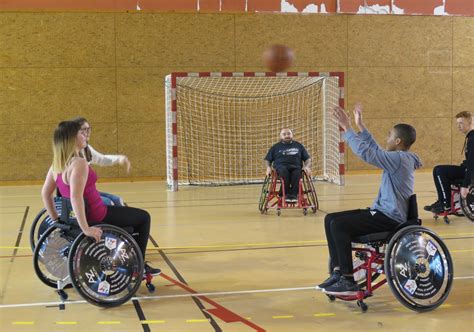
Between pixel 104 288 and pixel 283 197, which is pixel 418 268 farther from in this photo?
pixel 283 197

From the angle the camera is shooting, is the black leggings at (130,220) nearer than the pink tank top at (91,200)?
No

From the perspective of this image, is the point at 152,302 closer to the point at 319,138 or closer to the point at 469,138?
the point at 469,138

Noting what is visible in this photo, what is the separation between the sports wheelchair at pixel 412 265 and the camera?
12.3 feet

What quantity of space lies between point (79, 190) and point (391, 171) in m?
1.89

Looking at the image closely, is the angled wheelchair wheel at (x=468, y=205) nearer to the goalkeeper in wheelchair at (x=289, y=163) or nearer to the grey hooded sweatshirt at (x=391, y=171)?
the goalkeeper in wheelchair at (x=289, y=163)

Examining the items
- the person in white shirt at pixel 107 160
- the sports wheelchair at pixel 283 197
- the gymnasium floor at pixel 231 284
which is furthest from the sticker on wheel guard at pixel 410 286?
the sports wheelchair at pixel 283 197

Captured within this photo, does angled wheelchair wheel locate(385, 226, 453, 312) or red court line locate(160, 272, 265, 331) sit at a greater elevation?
angled wheelchair wheel locate(385, 226, 453, 312)

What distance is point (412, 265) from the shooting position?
12.4ft

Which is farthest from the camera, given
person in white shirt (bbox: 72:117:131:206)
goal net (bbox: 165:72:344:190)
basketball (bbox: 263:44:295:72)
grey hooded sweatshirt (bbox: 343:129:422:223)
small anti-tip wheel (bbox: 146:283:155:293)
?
goal net (bbox: 165:72:344:190)

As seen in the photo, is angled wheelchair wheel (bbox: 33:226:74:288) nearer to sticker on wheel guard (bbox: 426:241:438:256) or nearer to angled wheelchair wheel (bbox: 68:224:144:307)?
angled wheelchair wheel (bbox: 68:224:144:307)

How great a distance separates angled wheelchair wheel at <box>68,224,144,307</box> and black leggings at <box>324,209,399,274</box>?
120 centimetres

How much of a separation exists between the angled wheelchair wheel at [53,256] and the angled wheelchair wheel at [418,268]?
6.82 ft

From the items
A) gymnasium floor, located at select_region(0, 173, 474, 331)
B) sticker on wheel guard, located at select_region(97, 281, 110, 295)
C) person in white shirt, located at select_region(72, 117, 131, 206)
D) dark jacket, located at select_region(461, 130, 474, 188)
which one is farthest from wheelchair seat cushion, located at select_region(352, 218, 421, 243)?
dark jacket, located at select_region(461, 130, 474, 188)

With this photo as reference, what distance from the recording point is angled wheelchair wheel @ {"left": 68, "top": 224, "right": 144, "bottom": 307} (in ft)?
12.6
